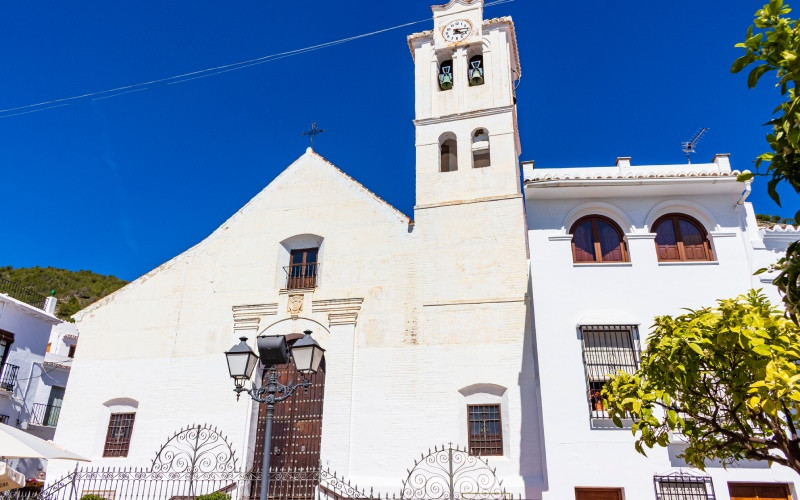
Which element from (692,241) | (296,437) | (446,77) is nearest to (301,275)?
(296,437)

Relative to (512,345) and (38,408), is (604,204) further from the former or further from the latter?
(38,408)

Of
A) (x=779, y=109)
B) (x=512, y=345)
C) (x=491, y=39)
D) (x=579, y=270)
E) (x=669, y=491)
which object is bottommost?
(x=669, y=491)

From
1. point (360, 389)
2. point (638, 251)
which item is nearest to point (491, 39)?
point (638, 251)

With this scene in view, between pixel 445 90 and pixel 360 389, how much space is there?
945cm

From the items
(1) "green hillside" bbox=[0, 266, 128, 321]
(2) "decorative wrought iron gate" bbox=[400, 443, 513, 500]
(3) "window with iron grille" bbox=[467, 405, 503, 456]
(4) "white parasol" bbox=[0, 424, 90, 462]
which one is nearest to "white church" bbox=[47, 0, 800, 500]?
(3) "window with iron grille" bbox=[467, 405, 503, 456]

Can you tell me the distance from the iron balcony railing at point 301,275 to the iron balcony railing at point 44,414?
11.9 meters

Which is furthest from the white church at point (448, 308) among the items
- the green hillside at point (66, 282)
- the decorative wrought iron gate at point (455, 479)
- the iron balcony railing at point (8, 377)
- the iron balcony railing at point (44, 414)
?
the green hillside at point (66, 282)

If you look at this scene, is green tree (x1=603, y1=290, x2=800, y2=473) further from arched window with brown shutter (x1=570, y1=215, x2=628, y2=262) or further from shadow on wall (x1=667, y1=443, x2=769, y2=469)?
arched window with brown shutter (x1=570, y1=215, x2=628, y2=262)

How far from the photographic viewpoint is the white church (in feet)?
40.0

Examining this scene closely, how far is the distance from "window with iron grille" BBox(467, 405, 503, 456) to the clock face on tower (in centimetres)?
1146

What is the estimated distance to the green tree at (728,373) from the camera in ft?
17.8

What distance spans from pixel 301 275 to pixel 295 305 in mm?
1051

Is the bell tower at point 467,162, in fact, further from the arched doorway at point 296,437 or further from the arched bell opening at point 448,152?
the arched doorway at point 296,437

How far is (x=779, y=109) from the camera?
4.44m
